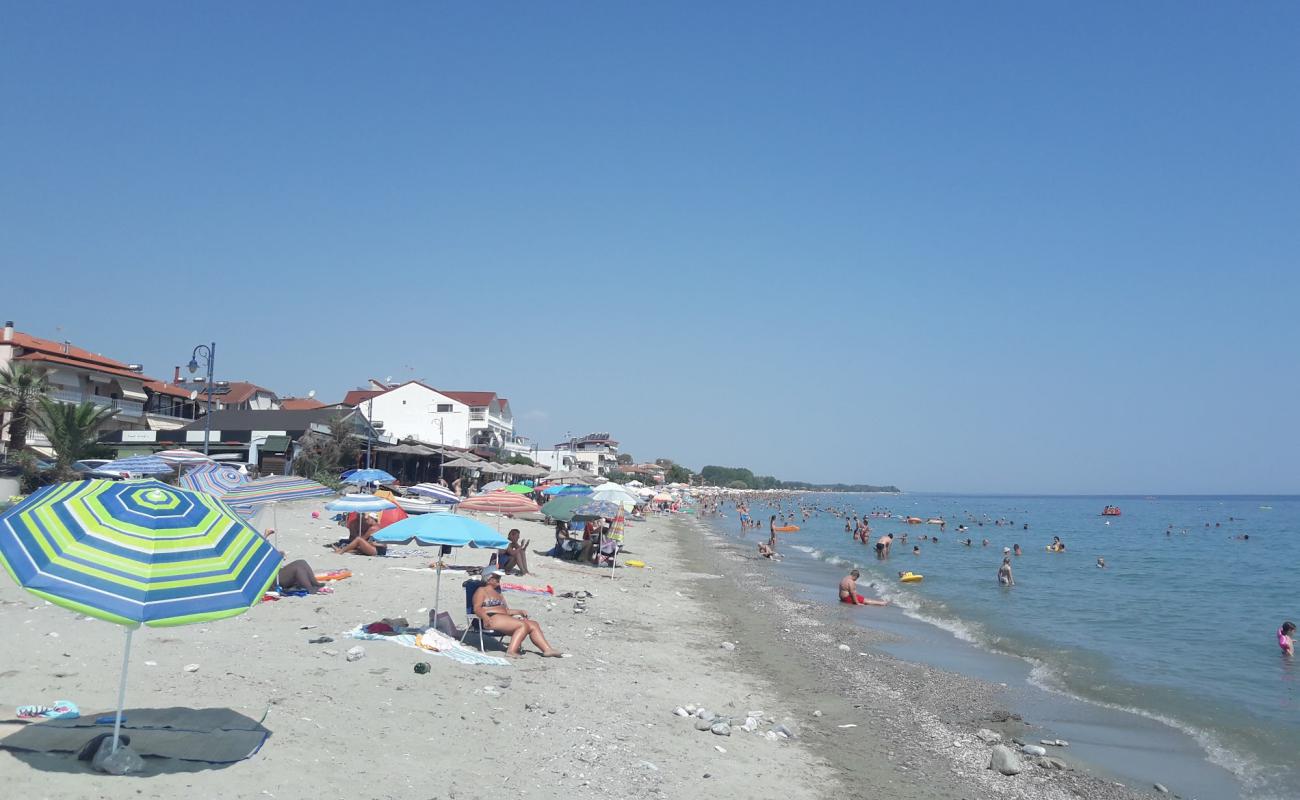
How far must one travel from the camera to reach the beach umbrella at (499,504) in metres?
15.8

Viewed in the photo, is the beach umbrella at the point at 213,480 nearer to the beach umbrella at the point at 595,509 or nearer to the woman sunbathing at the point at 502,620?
the woman sunbathing at the point at 502,620

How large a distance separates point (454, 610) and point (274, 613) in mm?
2647

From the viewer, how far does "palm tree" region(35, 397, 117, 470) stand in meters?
26.9

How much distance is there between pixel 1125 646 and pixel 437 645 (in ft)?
46.2

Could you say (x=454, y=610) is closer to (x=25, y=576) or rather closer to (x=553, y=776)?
(x=553, y=776)

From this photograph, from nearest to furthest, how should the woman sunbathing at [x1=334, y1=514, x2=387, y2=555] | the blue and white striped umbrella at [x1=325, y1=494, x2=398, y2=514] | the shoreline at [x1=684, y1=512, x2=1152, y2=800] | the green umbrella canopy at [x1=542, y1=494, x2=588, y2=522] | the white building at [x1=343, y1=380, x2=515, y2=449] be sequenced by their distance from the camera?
the shoreline at [x1=684, y1=512, x2=1152, y2=800], the blue and white striped umbrella at [x1=325, y1=494, x2=398, y2=514], the woman sunbathing at [x1=334, y1=514, x2=387, y2=555], the green umbrella canopy at [x1=542, y1=494, x2=588, y2=522], the white building at [x1=343, y1=380, x2=515, y2=449]

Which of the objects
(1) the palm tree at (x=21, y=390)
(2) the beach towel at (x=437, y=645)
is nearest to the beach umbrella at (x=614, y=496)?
(2) the beach towel at (x=437, y=645)

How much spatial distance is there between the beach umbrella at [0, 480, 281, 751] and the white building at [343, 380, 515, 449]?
190 ft

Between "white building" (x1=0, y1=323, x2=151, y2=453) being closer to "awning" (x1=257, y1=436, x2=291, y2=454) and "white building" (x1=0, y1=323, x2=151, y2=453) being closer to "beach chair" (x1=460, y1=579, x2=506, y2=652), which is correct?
"awning" (x1=257, y1=436, x2=291, y2=454)

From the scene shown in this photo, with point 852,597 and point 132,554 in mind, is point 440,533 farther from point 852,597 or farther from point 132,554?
point 852,597

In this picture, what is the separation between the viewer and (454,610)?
42.5 ft

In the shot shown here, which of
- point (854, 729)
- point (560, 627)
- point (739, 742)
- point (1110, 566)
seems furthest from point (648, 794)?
point (1110, 566)

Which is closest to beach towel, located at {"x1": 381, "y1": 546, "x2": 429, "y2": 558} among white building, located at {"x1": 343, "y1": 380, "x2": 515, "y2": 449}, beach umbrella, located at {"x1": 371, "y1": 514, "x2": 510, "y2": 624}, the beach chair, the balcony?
the beach chair

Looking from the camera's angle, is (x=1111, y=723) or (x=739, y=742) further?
(x=1111, y=723)
